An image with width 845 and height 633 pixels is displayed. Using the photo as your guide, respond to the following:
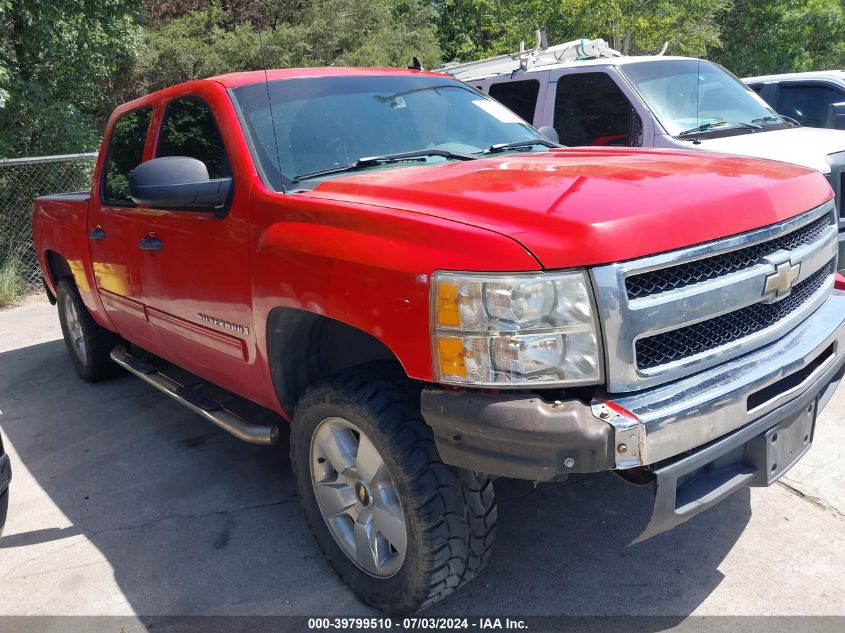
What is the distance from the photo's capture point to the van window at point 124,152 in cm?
423

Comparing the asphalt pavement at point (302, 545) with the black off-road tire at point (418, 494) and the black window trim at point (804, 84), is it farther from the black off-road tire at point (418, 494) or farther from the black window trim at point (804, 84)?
the black window trim at point (804, 84)

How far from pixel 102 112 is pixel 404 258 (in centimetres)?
1532

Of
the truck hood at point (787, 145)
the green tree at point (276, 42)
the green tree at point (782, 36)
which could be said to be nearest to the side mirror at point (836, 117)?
the truck hood at point (787, 145)

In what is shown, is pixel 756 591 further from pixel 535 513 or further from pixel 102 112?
pixel 102 112

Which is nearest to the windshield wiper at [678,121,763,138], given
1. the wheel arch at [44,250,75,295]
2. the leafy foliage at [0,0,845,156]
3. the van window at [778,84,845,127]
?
the van window at [778,84,845,127]

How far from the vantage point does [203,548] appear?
3354 mm

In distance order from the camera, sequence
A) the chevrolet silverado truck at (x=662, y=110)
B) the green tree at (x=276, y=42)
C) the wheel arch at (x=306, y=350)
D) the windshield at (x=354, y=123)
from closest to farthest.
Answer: the wheel arch at (x=306, y=350) < the windshield at (x=354, y=123) < the chevrolet silverado truck at (x=662, y=110) < the green tree at (x=276, y=42)

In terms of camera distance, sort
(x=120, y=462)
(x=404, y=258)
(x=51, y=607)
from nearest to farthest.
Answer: (x=404, y=258) → (x=51, y=607) → (x=120, y=462)

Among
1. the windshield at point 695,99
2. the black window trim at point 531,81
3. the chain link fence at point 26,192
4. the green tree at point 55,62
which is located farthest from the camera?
the chain link fence at point 26,192

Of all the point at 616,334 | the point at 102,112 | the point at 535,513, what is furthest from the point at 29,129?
the point at 616,334

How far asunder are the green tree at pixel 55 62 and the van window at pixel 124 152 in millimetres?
5843

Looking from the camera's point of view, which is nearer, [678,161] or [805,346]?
[805,346]

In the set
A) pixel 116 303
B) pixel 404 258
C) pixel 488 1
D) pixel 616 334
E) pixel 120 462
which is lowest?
pixel 120 462

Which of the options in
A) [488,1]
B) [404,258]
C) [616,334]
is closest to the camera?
[616,334]
